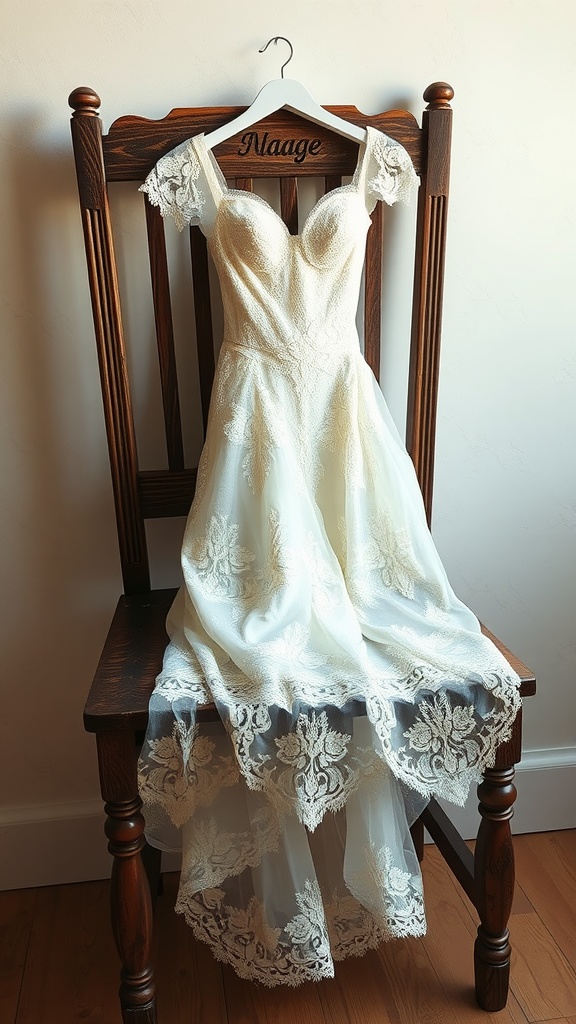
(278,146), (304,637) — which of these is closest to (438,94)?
(278,146)

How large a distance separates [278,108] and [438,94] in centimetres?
22

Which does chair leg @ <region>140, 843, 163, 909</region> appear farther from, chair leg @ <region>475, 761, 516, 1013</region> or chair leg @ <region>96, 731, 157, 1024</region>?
chair leg @ <region>475, 761, 516, 1013</region>

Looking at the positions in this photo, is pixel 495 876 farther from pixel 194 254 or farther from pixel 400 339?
pixel 194 254

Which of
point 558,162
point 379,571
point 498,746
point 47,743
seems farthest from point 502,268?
point 47,743

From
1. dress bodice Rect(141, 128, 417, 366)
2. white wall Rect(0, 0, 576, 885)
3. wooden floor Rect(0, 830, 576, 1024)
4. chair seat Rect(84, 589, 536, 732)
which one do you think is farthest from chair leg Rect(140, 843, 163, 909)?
dress bodice Rect(141, 128, 417, 366)

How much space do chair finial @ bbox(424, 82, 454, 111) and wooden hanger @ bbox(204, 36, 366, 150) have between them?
12cm

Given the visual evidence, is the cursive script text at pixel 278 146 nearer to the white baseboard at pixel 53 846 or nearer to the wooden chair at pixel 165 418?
the wooden chair at pixel 165 418

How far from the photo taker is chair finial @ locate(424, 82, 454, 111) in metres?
1.12

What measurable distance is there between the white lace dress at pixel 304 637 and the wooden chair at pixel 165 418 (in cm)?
4

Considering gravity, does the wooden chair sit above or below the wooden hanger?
below

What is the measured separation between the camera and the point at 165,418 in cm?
123

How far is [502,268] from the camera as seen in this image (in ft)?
4.26

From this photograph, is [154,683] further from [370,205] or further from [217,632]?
[370,205]

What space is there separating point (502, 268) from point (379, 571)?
1.76 ft
